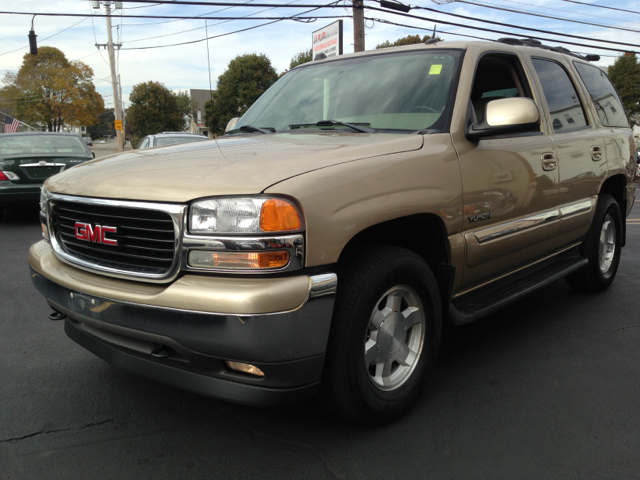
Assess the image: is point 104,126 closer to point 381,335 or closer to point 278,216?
point 381,335

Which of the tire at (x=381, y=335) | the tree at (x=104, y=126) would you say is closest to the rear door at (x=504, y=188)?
the tire at (x=381, y=335)

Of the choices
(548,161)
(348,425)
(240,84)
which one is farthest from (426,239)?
(240,84)

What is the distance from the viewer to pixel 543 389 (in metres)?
3.01

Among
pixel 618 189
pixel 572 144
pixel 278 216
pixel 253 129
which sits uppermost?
pixel 253 129

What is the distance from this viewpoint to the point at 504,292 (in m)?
3.40

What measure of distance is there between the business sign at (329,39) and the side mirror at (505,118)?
16.8 metres

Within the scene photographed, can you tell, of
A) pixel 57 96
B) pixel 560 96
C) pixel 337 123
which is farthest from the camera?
pixel 57 96

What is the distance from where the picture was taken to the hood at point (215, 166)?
2168 mm

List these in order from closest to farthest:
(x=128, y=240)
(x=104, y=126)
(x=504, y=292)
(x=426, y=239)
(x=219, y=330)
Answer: (x=219, y=330)
(x=128, y=240)
(x=426, y=239)
(x=504, y=292)
(x=104, y=126)

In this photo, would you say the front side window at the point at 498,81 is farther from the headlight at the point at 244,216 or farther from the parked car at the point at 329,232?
the headlight at the point at 244,216

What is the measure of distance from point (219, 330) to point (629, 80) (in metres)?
41.2

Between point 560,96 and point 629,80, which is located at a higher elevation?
point 629,80

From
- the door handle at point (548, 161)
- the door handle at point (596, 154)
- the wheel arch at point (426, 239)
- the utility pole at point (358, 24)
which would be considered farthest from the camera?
the utility pole at point (358, 24)

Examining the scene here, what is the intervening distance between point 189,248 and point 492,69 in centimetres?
244
